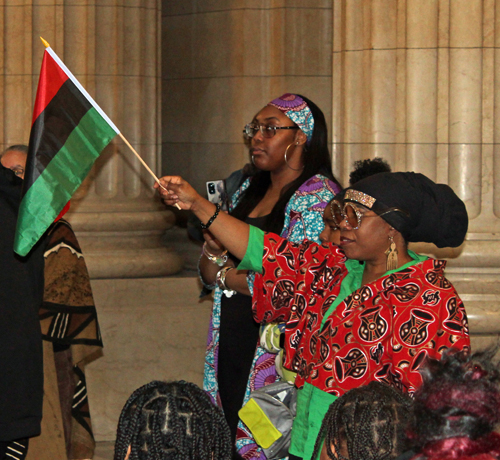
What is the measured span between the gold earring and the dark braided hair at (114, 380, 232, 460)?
965 mm

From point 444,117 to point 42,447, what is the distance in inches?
114

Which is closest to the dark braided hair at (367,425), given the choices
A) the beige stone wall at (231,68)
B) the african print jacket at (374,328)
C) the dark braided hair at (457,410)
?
the dark braided hair at (457,410)

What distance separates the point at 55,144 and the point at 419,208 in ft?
4.18

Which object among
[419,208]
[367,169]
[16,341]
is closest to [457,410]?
[419,208]

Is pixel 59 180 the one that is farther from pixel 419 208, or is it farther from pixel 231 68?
pixel 231 68

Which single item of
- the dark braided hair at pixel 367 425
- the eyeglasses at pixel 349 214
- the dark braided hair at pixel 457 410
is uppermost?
the eyeglasses at pixel 349 214

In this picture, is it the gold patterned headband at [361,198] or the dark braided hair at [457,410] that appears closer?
the dark braided hair at [457,410]

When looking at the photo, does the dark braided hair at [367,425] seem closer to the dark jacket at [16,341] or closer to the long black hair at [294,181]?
the dark jacket at [16,341]

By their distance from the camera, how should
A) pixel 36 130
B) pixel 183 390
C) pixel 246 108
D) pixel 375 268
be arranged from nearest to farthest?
1. pixel 183 390
2. pixel 375 268
3. pixel 36 130
4. pixel 246 108

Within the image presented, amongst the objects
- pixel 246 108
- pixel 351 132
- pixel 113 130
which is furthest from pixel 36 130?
pixel 246 108

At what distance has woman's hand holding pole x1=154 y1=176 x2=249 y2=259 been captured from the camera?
2.71 meters

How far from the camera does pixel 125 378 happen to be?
17.8 feet

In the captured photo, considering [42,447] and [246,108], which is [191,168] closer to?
[246,108]

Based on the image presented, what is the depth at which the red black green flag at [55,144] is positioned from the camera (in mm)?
2750
